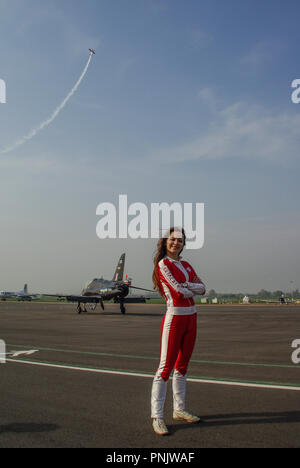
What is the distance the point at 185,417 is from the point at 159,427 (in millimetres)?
502

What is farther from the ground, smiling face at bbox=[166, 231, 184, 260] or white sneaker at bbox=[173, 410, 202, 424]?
smiling face at bbox=[166, 231, 184, 260]

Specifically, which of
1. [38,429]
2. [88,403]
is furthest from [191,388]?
[38,429]

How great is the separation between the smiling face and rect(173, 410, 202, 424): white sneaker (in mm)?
1836

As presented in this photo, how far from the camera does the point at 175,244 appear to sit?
15.5 ft

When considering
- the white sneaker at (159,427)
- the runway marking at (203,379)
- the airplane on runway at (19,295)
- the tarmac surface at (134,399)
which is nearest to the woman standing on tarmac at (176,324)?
the white sneaker at (159,427)

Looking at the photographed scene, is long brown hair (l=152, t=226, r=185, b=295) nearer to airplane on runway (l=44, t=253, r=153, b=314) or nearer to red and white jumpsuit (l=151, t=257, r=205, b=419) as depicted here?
red and white jumpsuit (l=151, t=257, r=205, b=419)

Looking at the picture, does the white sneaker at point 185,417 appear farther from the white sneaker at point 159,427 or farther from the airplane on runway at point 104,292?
the airplane on runway at point 104,292

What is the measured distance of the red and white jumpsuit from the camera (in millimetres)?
4355

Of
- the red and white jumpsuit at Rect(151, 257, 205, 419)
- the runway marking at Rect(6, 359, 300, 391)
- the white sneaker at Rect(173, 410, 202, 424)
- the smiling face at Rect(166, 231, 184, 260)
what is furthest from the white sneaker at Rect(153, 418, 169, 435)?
the runway marking at Rect(6, 359, 300, 391)

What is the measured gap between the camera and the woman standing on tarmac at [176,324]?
14.2ft

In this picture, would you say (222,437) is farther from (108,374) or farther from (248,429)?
(108,374)

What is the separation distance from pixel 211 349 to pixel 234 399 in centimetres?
516

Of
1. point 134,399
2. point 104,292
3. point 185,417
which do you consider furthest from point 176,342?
point 104,292
